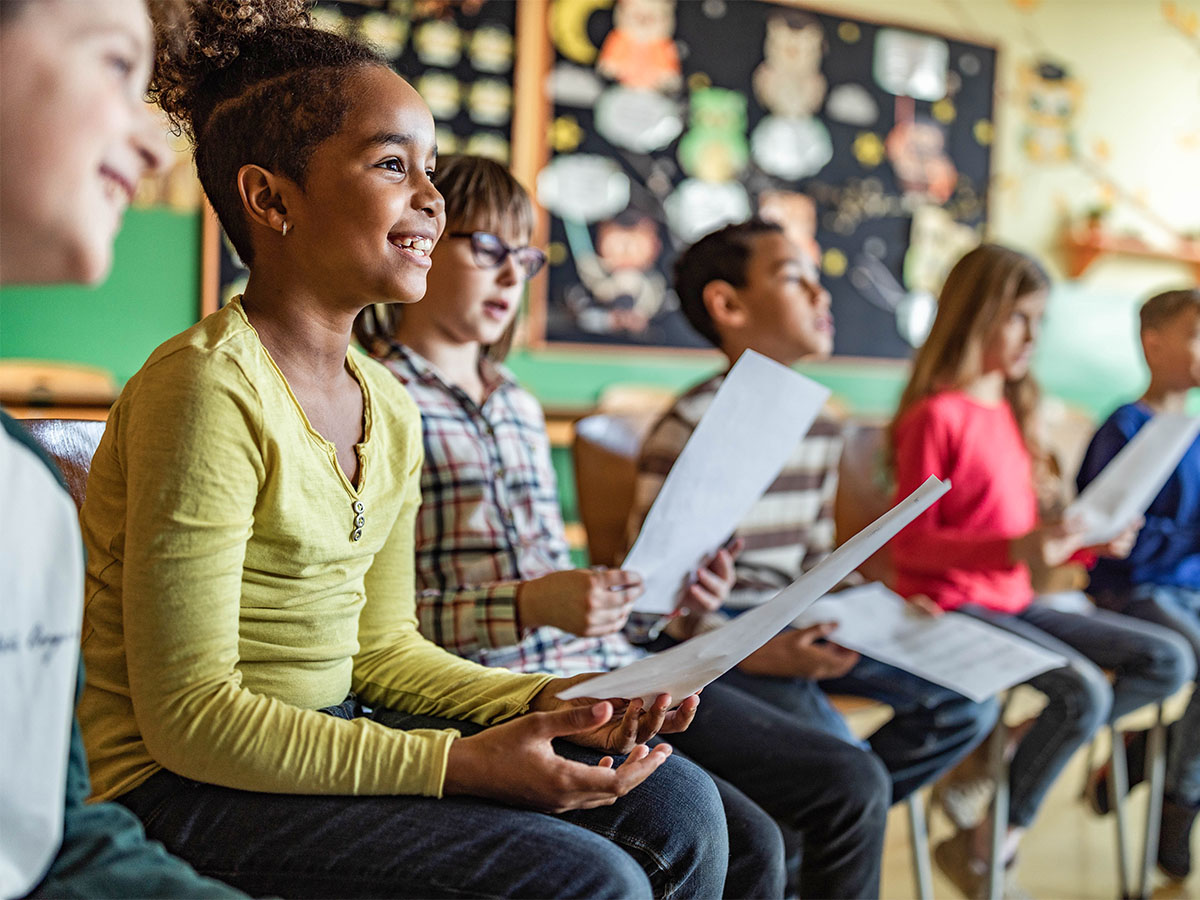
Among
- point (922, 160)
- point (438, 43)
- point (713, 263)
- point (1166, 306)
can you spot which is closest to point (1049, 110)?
point (922, 160)

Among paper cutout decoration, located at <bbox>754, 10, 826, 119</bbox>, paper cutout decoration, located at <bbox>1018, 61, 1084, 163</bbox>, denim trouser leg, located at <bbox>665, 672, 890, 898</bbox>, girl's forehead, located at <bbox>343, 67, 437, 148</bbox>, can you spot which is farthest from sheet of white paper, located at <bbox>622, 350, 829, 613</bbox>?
paper cutout decoration, located at <bbox>1018, 61, 1084, 163</bbox>

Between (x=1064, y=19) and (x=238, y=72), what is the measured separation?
141 inches

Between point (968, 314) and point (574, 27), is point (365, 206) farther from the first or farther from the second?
point (574, 27)

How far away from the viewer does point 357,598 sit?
2.79 feet

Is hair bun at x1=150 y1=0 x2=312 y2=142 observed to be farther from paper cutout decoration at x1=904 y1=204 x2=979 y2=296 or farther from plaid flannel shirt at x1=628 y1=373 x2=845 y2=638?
paper cutout decoration at x1=904 y1=204 x2=979 y2=296

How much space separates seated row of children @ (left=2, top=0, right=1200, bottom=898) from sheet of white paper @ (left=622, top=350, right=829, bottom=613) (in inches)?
2.3

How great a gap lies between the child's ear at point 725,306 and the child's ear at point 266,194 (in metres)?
0.89

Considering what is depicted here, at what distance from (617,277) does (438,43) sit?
2.58 ft

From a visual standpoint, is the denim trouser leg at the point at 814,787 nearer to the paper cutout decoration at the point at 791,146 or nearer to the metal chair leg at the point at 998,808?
the metal chair leg at the point at 998,808

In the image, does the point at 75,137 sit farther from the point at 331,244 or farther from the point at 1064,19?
the point at 1064,19

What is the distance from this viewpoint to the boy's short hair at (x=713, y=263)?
1.60 m

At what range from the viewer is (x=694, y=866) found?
790 millimetres

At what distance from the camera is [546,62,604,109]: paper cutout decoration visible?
296 cm

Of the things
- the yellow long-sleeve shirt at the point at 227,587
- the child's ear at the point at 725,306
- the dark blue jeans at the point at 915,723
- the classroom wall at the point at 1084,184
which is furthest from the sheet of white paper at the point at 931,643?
the classroom wall at the point at 1084,184
